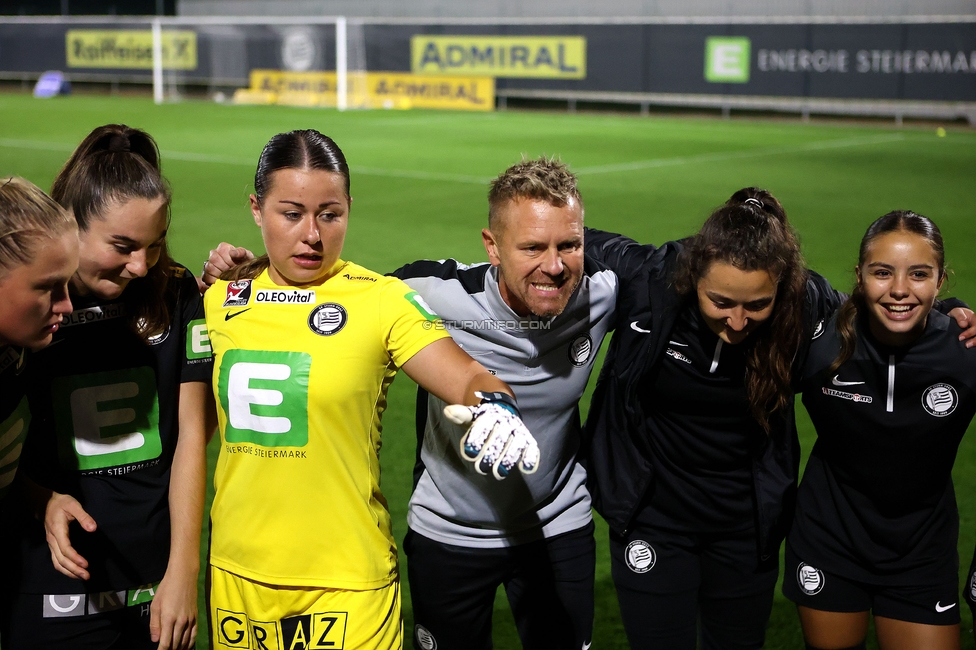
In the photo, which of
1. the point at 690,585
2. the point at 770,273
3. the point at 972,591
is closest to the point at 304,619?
the point at 690,585

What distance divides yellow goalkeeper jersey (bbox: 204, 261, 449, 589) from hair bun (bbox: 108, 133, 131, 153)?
1.93 feet

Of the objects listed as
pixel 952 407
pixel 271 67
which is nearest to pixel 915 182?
pixel 952 407

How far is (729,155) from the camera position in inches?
817

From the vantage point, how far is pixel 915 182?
17.1 meters

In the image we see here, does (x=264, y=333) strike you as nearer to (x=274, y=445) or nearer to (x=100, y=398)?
(x=274, y=445)

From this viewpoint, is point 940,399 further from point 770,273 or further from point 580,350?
point 580,350

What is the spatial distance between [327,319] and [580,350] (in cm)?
99

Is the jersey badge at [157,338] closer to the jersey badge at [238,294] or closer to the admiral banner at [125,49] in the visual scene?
the jersey badge at [238,294]

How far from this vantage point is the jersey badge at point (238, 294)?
3025 millimetres

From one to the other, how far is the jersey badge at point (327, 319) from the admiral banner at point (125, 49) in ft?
116

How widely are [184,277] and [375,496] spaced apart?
893mm

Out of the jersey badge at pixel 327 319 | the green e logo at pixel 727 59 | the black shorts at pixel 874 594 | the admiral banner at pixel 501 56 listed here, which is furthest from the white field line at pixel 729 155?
the jersey badge at pixel 327 319

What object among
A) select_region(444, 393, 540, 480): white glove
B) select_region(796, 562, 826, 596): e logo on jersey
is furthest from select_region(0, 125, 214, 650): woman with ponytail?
select_region(796, 562, 826, 596): e logo on jersey

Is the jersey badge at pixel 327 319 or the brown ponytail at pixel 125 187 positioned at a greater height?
the brown ponytail at pixel 125 187
